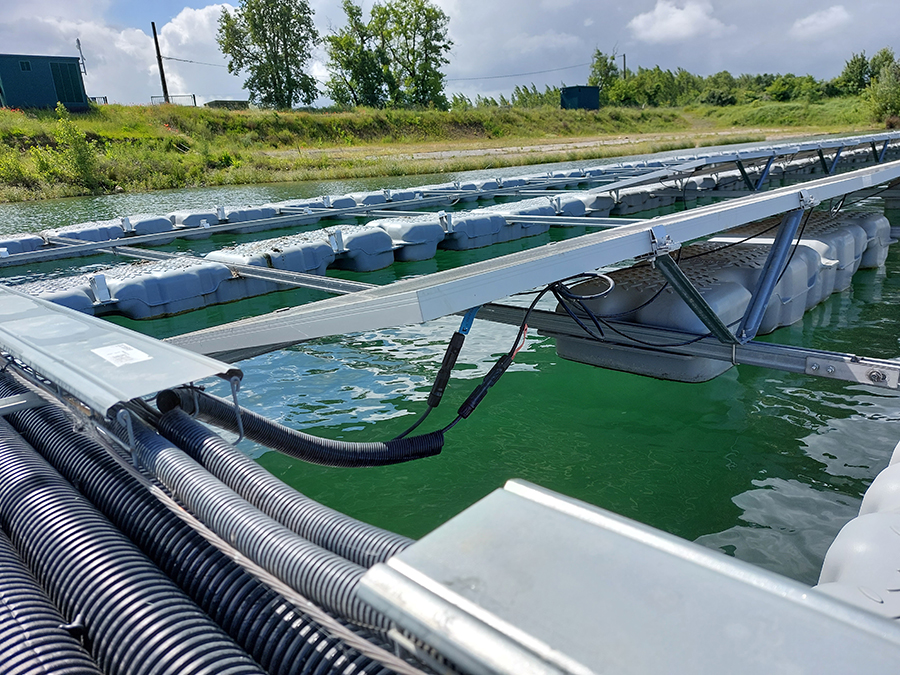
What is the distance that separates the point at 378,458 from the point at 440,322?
3.69 m

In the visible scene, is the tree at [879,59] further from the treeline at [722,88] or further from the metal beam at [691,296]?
the metal beam at [691,296]

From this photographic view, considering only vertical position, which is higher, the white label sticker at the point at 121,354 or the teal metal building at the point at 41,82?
the teal metal building at the point at 41,82

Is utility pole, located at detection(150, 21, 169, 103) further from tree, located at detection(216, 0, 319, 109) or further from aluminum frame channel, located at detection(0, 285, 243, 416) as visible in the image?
aluminum frame channel, located at detection(0, 285, 243, 416)

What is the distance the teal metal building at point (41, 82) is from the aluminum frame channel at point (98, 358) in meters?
35.3

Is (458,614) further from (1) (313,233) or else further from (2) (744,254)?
(1) (313,233)

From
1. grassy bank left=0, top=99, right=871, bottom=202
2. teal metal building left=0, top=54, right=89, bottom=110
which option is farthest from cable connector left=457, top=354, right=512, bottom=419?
teal metal building left=0, top=54, right=89, bottom=110

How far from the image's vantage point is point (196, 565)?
57.0 inches

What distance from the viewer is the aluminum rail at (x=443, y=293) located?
2164 mm

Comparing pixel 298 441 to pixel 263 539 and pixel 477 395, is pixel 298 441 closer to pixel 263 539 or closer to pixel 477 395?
pixel 477 395

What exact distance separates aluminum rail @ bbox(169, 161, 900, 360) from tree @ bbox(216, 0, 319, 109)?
51.8 m

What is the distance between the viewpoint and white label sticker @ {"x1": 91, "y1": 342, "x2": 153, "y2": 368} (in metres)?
1.97

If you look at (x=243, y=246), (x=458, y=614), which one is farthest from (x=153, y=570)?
(x=243, y=246)

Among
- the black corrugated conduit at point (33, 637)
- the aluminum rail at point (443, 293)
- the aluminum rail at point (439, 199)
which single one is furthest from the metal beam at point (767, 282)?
the aluminum rail at point (439, 199)

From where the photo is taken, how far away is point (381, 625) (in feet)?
3.63
